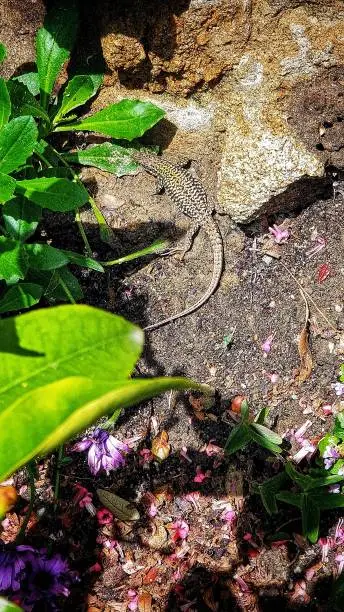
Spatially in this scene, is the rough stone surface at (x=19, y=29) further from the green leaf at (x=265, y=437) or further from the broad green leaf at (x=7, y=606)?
the broad green leaf at (x=7, y=606)

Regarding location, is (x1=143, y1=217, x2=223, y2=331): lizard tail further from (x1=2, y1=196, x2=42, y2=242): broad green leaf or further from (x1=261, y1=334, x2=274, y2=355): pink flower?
(x1=2, y1=196, x2=42, y2=242): broad green leaf

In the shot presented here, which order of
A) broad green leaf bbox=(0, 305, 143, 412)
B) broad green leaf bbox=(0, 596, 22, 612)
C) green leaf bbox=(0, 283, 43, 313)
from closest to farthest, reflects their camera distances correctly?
broad green leaf bbox=(0, 305, 143, 412), broad green leaf bbox=(0, 596, 22, 612), green leaf bbox=(0, 283, 43, 313)

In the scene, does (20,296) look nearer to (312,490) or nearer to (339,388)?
(312,490)

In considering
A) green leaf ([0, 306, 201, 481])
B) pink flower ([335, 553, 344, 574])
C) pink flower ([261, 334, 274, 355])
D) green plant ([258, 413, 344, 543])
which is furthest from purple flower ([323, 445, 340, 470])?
green leaf ([0, 306, 201, 481])

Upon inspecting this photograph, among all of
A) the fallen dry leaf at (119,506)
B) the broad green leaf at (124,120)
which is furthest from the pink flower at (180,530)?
the broad green leaf at (124,120)

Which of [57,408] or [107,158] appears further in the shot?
[107,158]

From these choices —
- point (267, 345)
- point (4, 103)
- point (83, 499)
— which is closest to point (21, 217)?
point (4, 103)

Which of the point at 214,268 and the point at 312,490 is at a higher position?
the point at 214,268
